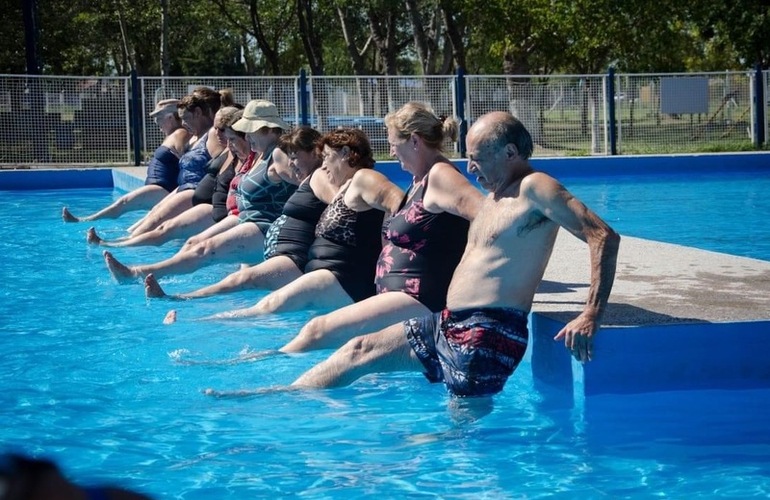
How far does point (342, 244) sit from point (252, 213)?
7.01ft

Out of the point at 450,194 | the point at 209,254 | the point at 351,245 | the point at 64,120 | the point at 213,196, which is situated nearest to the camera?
the point at 450,194

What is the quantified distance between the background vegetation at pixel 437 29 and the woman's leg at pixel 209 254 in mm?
15768

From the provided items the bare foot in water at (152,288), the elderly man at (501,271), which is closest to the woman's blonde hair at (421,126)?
the elderly man at (501,271)

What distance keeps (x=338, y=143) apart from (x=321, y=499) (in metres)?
2.99

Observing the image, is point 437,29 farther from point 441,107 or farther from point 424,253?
point 424,253

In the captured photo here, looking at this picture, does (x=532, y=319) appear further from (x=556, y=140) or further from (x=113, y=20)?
(x=113, y=20)

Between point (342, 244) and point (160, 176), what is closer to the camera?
point (342, 244)

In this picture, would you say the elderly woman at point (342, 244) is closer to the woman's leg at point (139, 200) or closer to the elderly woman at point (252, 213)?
the elderly woman at point (252, 213)

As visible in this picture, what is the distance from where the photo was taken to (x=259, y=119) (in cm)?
854

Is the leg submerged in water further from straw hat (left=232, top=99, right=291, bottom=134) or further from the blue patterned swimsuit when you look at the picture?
straw hat (left=232, top=99, right=291, bottom=134)

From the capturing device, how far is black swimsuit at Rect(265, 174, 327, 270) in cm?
749

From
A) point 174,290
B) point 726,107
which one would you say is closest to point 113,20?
point 726,107

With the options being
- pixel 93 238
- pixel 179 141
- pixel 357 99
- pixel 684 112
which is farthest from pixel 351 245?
pixel 684 112

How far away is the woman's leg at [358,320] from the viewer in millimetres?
5609
